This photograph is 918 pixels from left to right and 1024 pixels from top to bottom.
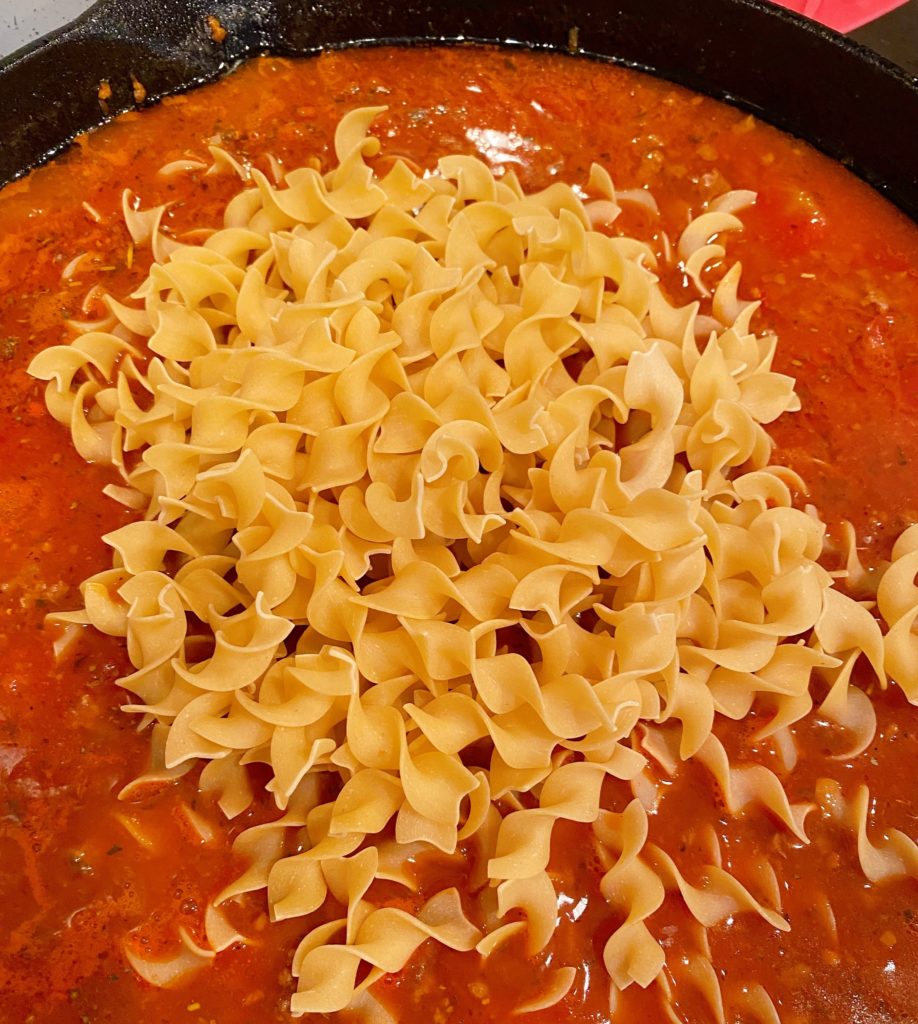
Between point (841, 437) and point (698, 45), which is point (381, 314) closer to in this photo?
point (841, 437)

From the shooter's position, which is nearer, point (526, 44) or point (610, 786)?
point (610, 786)

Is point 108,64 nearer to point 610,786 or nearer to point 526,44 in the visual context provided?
point 526,44

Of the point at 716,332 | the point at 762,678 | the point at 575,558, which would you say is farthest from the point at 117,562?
the point at 716,332

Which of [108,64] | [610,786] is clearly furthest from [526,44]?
[610,786]

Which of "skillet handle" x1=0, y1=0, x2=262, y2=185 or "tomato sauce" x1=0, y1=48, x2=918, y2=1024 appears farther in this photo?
"skillet handle" x1=0, y1=0, x2=262, y2=185
